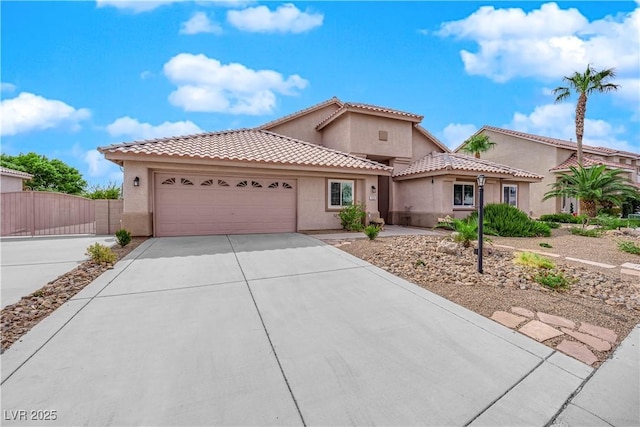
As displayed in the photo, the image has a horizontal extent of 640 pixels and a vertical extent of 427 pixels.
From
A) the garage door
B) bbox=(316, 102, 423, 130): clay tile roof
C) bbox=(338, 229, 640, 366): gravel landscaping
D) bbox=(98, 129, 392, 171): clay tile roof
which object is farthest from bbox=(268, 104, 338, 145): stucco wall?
bbox=(338, 229, 640, 366): gravel landscaping

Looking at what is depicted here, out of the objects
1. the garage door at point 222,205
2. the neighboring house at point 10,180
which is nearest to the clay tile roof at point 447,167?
the garage door at point 222,205

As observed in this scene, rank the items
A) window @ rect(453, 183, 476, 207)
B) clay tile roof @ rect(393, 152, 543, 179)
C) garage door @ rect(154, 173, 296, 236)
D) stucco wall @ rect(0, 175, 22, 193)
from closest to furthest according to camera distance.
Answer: garage door @ rect(154, 173, 296, 236), clay tile roof @ rect(393, 152, 543, 179), stucco wall @ rect(0, 175, 22, 193), window @ rect(453, 183, 476, 207)

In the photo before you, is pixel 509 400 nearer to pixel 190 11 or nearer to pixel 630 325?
pixel 630 325

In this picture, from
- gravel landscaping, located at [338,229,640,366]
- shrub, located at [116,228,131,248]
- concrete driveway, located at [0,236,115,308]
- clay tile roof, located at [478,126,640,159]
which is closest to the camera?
gravel landscaping, located at [338,229,640,366]

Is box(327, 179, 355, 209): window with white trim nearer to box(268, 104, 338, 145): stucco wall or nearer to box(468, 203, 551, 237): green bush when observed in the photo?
box(468, 203, 551, 237): green bush

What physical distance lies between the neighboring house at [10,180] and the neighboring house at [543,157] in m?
35.3

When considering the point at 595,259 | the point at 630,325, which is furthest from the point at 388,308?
the point at 595,259

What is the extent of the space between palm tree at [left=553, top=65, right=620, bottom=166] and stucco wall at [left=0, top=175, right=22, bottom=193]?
36412 millimetres

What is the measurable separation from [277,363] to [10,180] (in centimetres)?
2199

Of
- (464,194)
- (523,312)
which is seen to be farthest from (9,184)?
(464,194)

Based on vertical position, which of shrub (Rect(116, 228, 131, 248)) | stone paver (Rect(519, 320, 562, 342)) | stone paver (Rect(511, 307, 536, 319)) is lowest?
stone paver (Rect(519, 320, 562, 342))

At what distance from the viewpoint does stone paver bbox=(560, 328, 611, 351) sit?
314 cm

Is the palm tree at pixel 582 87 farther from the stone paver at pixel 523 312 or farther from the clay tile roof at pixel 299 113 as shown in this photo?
the stone paver at pixel 523 312

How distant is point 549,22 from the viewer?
10094 millimetres
